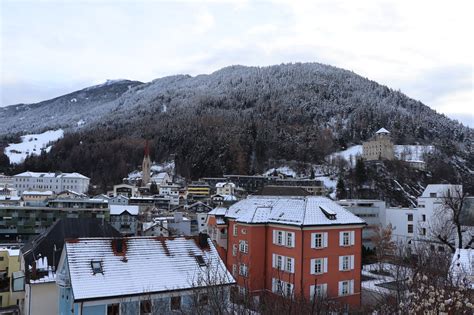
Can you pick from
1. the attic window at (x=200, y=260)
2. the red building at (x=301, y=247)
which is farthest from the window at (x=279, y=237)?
the attic window at (x=200, y=260)

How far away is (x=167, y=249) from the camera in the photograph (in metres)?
18.8

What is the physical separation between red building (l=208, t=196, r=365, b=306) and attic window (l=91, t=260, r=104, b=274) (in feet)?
32.8

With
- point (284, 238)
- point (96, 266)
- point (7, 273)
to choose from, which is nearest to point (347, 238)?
point (284, 238)

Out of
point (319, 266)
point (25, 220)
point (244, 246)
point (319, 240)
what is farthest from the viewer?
point (25, 220)

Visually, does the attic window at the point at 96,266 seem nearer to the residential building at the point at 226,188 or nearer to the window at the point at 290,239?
the window at the point at 290,239

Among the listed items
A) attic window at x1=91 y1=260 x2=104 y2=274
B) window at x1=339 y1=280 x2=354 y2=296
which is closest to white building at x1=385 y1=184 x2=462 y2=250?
window at x1=339 y1=280 x2=354 y2=296

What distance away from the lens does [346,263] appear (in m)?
27.0

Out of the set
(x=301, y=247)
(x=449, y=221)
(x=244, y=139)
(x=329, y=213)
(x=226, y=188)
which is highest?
(x=244, y=139)

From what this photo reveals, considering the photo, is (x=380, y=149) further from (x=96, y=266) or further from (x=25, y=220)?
(x=96, y=266)

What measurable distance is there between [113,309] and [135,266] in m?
1.88

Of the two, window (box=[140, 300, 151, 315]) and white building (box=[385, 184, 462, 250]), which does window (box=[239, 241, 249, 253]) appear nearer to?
window (box=[140, 300, 151, 315])

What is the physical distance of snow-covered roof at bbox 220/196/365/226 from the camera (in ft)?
86.1

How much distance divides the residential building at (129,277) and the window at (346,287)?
35.7ft

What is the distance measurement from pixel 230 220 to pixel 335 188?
283 ft
